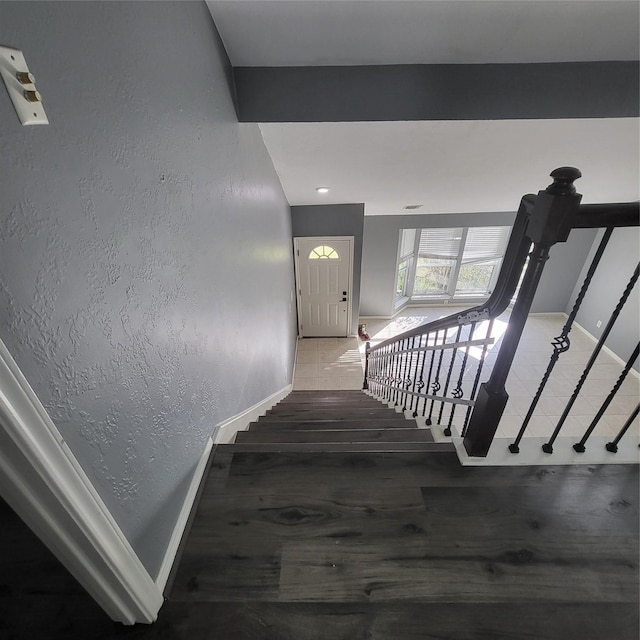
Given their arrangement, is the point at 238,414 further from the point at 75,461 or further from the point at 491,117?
the point at 491,117

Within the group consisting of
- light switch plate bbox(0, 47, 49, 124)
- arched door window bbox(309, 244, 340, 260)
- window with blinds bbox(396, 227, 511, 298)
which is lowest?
window with blinds bbox(396, 227, 511, 298)

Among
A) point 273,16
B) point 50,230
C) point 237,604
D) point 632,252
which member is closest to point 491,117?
point 273,16

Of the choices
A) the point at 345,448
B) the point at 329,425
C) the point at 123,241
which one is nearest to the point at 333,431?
the point at 329,425

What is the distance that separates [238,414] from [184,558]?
2.90 ft

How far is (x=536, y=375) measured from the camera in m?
4.71

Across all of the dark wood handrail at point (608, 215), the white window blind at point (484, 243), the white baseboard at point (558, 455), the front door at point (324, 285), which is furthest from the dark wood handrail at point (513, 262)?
the white window blind at point (484, 243)

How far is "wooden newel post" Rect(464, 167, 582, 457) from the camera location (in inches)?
33.4

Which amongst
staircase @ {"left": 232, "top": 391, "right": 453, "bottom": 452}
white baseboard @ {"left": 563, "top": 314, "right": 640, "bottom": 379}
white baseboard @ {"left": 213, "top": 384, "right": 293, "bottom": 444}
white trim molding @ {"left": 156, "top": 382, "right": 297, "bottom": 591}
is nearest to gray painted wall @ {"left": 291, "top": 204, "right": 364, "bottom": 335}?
staircase @ {"left": 232, "top": 391, "right": 453, "bottom": 452}

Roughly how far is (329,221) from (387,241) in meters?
1.45

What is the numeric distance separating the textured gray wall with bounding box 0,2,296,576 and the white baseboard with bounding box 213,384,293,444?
0.15 m

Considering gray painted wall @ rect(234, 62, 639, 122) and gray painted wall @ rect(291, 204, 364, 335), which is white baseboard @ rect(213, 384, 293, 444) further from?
gray painted wall @ rect(291, 204, 364, 335)

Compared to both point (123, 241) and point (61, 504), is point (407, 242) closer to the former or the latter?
point (123, 241)

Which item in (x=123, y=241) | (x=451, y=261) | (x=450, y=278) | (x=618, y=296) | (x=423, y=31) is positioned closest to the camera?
(x=123, y=241)

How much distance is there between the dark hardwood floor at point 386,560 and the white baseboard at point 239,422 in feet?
0.80
